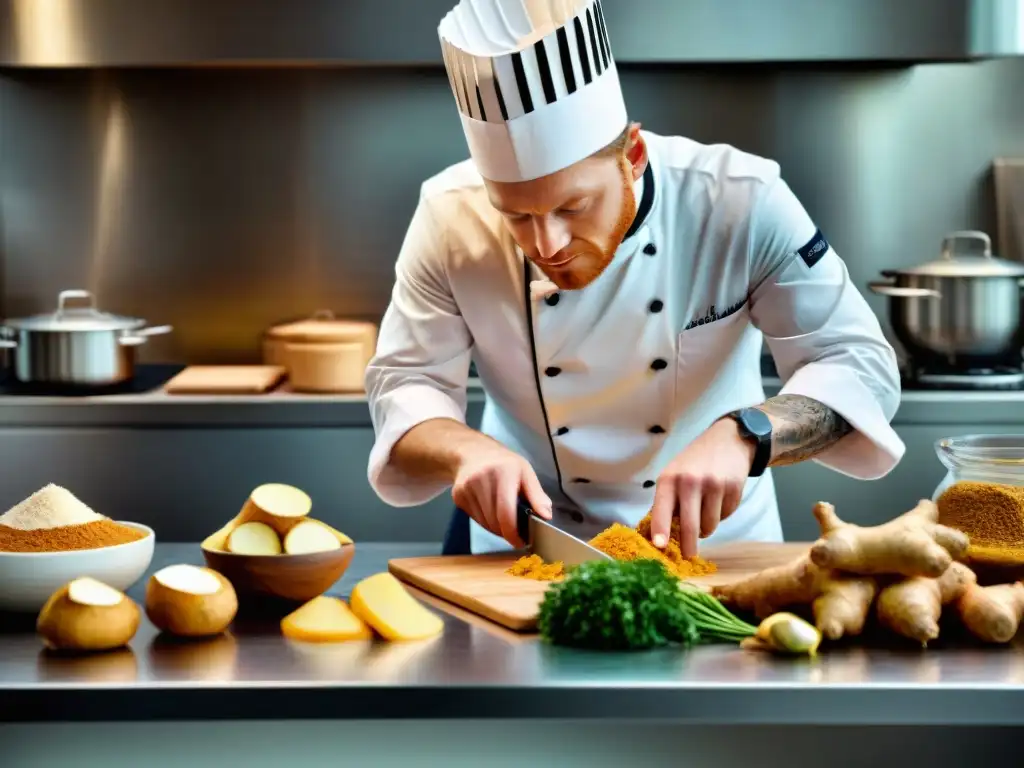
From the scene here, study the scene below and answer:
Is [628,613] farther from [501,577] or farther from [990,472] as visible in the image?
[990,472]

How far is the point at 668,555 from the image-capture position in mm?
1799

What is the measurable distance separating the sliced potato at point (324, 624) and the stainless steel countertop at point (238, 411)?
5.66 ft

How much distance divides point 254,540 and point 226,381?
6.01 feet

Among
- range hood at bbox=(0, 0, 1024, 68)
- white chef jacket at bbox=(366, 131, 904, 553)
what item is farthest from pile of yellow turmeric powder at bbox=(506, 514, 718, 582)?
range hood at bbox=(0, 0, 1024, 68)

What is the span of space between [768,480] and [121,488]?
1.67 meters

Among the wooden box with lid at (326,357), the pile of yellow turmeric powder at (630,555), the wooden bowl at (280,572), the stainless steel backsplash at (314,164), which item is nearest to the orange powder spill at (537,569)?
Result: the pile of yellow turmeric powder at (630,555)

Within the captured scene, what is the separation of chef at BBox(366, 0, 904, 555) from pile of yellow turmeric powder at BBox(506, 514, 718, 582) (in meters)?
0.09

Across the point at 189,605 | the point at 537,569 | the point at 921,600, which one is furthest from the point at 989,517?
the point at 189,605

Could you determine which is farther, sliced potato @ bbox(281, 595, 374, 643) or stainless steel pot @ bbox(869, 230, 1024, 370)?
stainless steel pot @ bbox(869, 230, 1024, 370)

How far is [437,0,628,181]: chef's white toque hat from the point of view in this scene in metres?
1.92

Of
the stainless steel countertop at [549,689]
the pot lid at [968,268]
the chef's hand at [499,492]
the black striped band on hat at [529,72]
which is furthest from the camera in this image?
the pot lid at [968,268]

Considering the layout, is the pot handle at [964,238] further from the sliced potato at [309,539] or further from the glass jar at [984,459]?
the sliced potato at [309,539]

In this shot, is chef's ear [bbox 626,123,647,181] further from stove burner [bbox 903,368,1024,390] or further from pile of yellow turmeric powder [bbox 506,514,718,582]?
stove burner [bbox 903,368,1024,390]

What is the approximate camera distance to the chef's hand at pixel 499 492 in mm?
1805
